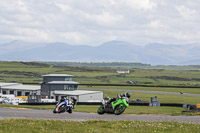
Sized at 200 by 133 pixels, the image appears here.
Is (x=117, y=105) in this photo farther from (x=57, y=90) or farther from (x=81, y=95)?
(x=57, y=90)

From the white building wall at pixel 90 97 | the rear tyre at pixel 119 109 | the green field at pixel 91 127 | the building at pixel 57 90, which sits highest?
the building at pixel 57 90

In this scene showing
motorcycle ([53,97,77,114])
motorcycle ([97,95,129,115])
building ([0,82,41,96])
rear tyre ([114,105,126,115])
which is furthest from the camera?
building ([0,82,41,96])

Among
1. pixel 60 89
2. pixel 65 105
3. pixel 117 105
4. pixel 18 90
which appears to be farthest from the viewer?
pixel 18 90

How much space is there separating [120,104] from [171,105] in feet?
108

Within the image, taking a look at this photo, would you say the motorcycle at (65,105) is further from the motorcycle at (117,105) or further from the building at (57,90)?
the building at (57,90)

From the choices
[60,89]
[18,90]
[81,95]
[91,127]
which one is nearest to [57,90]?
[60,89]

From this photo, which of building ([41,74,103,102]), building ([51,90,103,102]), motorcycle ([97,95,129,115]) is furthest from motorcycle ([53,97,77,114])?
building ([41,74,103,102])

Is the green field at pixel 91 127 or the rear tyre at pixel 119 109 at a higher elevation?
the rear tyre at pixel 119 109

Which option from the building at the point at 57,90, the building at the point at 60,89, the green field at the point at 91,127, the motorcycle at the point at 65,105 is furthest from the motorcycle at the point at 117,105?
the building at the point at 60,89

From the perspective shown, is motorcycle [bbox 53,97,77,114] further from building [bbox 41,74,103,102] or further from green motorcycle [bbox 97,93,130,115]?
building [bbox 41,74,103,102]

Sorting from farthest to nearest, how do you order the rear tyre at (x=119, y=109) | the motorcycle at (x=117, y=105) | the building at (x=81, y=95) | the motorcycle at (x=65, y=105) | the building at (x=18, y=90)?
the building at (x=18, y=90) < the building at (x=81, y=95) < the motorcycle at (x=65, y=105) < the rear tyre at (x=119, y=109) < the motorcycle at (x=117, y=105)

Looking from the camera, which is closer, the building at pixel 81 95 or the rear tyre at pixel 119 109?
the rear tyre at pixel 119 109

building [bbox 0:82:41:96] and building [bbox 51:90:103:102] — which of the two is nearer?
building [bbox 51:90:103:102]

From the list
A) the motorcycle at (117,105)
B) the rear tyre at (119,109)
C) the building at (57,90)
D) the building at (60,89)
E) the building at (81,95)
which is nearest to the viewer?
the motorcycle at (117,105)
